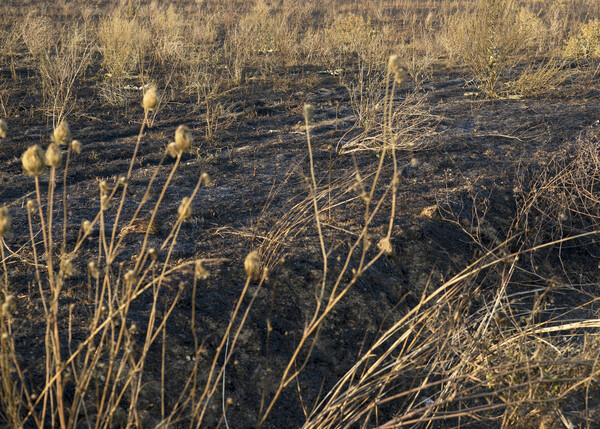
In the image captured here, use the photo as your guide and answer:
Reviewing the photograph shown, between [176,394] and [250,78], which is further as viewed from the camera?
[250,78]

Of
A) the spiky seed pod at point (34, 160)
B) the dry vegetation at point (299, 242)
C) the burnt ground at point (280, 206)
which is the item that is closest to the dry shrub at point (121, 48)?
the dry vegetation at point (299, 242)

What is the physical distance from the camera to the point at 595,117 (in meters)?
6.14

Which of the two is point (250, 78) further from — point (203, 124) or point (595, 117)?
point (595, 117)

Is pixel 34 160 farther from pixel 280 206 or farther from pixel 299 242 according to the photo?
pixel 280 206

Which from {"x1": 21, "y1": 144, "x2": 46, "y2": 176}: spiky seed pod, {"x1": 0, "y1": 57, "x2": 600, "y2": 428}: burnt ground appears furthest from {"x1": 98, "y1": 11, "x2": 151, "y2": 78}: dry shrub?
{"x1": 21, "y1": 144, "x2": 46, "y2": 176}: spiky seed pod

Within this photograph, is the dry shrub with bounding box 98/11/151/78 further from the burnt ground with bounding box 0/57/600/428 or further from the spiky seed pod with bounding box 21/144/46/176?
the spiky seed pod with bounding box 21/144/46/176

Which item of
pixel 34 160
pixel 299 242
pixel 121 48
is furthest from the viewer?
pixel 121 48

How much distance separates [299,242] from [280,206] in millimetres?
615

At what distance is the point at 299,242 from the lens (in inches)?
133

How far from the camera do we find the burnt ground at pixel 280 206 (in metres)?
2.62

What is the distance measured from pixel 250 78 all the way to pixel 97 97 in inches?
81.2

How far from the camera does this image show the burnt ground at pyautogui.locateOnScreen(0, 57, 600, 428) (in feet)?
8.59

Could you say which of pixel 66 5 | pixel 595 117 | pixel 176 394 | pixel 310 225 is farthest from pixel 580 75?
pixel 66 5

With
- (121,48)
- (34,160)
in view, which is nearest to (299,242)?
(34,160)
